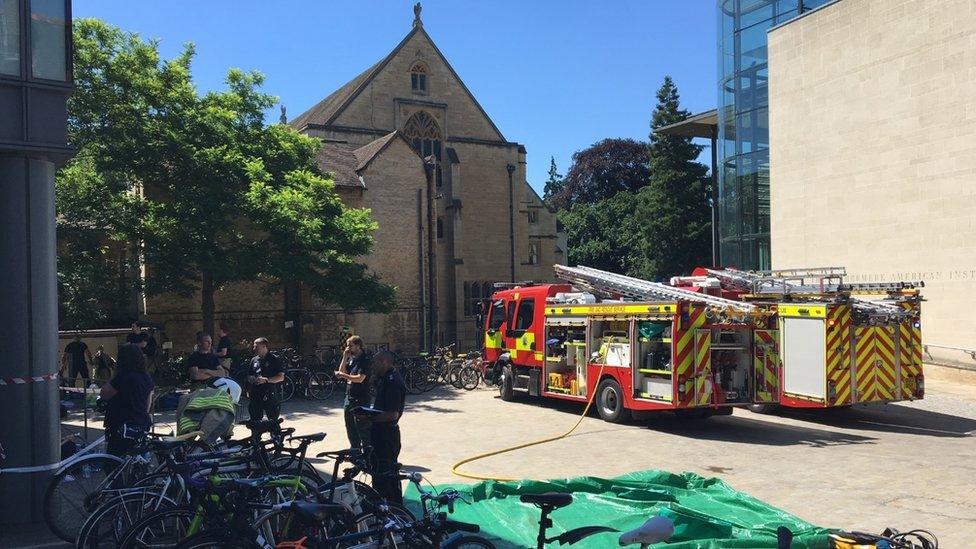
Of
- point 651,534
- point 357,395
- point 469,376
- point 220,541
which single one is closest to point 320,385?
point 469,376

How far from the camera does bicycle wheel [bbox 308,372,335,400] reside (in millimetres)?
19219

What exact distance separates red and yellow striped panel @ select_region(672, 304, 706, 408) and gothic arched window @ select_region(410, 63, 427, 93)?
29279 millimetres

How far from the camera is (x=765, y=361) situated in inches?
540

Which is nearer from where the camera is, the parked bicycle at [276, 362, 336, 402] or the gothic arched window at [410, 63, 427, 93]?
the parked bicycle at [276, 362, 336, 402]

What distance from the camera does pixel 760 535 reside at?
6.72 meters

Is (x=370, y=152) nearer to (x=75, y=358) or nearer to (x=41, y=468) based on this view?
(x=75, y=358)

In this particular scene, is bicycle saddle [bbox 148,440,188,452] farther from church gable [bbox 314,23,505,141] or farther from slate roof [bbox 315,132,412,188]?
church gable [bbox 314,23,505,141]

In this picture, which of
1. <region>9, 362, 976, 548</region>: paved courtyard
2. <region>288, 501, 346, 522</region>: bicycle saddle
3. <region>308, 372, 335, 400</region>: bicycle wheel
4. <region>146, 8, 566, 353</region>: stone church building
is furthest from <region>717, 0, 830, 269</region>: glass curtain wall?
<region>288, 501, 346, 522</region>: bicycle saddle

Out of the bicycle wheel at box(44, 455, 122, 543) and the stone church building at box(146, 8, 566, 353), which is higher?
the stone church building at box(146, 8, 566, 353)

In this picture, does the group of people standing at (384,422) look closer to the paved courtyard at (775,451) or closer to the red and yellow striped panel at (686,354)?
the paved courtyard at (775,451)

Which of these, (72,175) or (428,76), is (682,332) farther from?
(428,76)

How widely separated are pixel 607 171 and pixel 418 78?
2887 centimetres

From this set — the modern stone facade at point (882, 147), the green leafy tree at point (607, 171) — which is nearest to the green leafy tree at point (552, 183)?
the green leafy tree at point (607, 171)

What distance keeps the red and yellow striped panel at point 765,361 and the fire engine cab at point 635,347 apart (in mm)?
38
